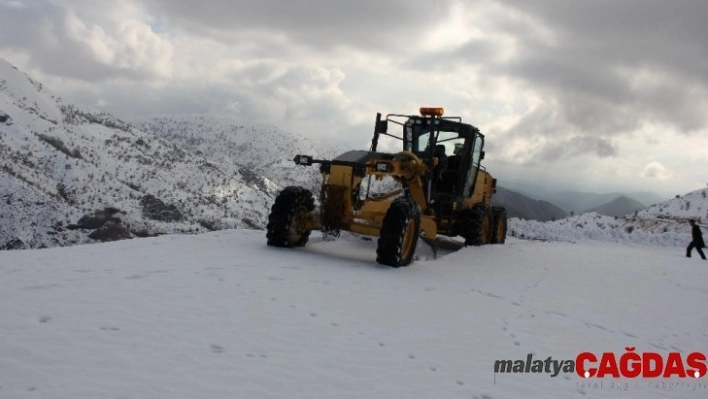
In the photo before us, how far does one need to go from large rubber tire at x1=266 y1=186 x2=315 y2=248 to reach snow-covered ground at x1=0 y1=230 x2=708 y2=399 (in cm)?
31

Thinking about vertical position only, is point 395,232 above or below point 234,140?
below

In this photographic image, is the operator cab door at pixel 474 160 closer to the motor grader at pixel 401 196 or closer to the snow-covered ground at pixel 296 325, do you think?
the motor grader at pixel 401 196

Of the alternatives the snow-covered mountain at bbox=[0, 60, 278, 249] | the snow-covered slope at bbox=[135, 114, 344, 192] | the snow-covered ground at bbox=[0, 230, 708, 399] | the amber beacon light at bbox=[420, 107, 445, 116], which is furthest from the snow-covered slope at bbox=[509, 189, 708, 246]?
the snow-covered slope at bbox=[135, 114, 344, 192]

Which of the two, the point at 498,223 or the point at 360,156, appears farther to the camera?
the point at 498,223

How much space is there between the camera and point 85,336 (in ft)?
13.0

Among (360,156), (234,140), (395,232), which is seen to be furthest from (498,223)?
(234,140)

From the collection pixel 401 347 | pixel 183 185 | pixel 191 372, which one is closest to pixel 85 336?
pixel 191 372

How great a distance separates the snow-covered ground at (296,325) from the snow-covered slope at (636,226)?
12.9 metres

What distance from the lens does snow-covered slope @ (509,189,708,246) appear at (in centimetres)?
2126

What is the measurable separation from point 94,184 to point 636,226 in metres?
36.2

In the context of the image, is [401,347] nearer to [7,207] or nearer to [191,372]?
[191,372]

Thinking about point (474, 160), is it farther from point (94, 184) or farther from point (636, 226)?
point (94, 184)

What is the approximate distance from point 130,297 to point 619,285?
28.9 ft

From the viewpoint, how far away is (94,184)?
1432 inches
